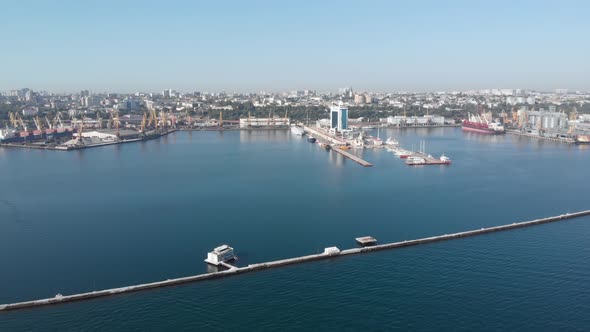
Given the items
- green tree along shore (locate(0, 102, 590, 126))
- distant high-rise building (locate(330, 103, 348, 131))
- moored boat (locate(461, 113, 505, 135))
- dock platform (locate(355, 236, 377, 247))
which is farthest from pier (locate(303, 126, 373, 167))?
moored boat (locate(461, 113, 505, 135))

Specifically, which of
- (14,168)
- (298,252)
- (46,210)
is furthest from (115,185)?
(298,252)

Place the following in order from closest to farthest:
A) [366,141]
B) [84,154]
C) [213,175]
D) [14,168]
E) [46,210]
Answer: [46,210] → [213,175] → [14,168] → [84,154] → [366,141]

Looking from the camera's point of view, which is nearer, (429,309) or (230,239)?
(429,309)

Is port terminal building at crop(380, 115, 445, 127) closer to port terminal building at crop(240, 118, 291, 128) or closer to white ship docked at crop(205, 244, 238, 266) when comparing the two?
port terminal building at crop(240, 118, 291, 128)

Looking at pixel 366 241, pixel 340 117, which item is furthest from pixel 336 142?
pixel 366 241

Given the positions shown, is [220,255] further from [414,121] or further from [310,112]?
[310,112]

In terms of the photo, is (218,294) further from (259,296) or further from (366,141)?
(366,141)
